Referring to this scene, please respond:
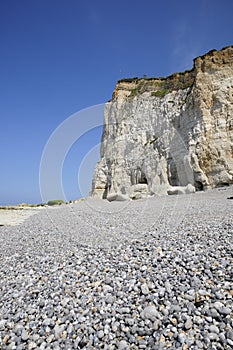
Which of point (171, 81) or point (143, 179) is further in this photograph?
point (171, 81)

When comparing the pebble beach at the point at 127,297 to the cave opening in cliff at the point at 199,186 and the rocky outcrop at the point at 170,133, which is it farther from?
the rocky outcrop at the point at 170,133

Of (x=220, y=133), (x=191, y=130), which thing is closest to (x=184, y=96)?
(x=191, y=130)

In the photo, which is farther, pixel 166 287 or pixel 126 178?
pixel 126 178

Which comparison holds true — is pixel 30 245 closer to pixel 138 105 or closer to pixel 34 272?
pixel 34 272

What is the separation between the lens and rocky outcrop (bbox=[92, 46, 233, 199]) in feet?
60.6

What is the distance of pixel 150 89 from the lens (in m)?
29.4

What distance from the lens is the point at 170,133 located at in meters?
23.2

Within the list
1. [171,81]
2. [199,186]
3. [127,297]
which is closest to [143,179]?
[199,186]

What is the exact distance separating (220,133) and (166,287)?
60.2 feet

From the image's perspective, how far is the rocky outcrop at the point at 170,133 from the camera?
18.5m

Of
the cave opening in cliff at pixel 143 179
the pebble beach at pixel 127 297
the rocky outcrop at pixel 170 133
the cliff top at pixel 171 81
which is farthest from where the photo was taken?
the cave opening in cliff at pixel 143 179

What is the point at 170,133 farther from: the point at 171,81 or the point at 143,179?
the point at 171,81

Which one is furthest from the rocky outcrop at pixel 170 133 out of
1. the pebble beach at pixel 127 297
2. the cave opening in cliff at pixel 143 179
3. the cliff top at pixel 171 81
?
the pebble beach at pixel 127 297

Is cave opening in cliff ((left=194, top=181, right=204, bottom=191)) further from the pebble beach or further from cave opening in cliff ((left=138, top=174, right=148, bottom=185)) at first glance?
the pebble beach
